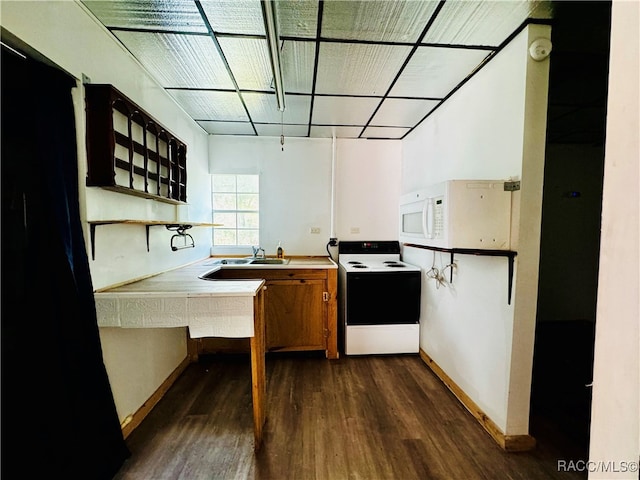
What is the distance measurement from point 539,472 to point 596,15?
245 cm

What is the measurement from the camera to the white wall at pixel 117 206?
1254mm

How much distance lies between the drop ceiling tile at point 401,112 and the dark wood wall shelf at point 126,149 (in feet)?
6.38

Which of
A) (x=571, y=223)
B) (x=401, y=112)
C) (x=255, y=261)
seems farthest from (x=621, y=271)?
(x=571, y=223)

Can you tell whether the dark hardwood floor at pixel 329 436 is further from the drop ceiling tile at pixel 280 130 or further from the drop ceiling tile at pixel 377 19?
the drop ceiling tile at pixel 280 130

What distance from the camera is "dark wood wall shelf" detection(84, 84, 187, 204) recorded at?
4.89ft

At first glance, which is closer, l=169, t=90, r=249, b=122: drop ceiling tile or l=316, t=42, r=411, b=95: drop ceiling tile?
l=316, t=42, r=411, b=95: drop ceiling tile

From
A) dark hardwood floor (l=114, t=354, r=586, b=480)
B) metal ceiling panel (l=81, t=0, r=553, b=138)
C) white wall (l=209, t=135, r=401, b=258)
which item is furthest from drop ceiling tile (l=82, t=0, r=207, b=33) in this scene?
dark hardwood floor (l=114, t=354, r=586, b=480)

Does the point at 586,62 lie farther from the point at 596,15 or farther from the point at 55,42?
the point at 55,42

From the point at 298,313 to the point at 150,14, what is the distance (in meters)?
2.44

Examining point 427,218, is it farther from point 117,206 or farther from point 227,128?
point 227,128

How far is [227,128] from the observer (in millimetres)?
3180

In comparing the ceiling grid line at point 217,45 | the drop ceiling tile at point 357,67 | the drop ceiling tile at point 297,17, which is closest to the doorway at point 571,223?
the drop ceiling tile at point 357,67

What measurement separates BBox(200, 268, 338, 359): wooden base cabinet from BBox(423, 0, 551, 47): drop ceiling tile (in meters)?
2.02

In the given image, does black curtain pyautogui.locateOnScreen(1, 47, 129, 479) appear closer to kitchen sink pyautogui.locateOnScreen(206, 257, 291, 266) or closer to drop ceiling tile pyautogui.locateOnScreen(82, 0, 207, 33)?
drop ceiling tile pyautogui.locateOnScreen(82, 0, 207, 33)
